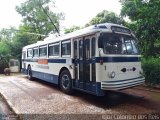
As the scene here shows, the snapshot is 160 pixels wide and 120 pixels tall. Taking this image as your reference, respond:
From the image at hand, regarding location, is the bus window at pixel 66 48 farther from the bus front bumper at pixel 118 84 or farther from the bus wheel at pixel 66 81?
the bus front bumper at pixel 118 84

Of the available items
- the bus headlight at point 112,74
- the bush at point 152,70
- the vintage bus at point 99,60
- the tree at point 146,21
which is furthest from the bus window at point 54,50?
the bush at point 152,70

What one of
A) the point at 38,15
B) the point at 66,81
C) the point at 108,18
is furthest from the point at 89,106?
the point at 38,15

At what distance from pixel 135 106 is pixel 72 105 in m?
2.29

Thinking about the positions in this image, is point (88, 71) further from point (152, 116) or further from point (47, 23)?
point (47, 23)

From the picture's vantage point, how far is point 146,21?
8727 mm

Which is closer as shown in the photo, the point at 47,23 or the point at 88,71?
the point at 88,71

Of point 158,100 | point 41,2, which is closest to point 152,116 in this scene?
point 158,100

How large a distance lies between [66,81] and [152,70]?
4276 mm

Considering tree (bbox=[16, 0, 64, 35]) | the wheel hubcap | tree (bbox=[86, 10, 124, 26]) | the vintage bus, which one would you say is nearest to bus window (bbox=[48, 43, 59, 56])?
the vintage bus

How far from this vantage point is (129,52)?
9250 mm

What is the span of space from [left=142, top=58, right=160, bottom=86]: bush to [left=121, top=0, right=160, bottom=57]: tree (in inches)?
20.5

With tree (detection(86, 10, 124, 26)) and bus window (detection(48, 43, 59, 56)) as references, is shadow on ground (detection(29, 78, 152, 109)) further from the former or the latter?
tree (detection(86, 10, 124, 26))

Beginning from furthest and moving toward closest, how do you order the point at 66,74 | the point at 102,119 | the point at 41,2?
1. the point at 41,2
2. the point at 66,74
3. the point at 102,119

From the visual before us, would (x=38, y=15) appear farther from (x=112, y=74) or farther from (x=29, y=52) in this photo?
(x=112, y=74)
